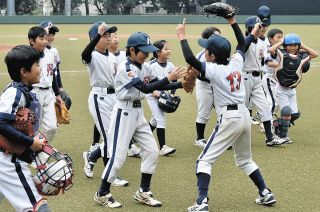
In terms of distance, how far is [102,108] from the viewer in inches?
275

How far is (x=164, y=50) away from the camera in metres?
8.59

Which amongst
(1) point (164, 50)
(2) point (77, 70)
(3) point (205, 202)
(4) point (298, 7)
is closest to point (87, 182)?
(3) point (205, 202)

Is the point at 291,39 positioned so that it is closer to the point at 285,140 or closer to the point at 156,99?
the point at 285,140

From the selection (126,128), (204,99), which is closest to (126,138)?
(126,128)

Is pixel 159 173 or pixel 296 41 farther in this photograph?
pixel 296 41

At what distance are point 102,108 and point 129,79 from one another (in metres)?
1.19

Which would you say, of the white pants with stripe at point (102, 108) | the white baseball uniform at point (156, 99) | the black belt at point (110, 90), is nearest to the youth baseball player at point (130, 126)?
the white pants with stripe at point (102, 108)

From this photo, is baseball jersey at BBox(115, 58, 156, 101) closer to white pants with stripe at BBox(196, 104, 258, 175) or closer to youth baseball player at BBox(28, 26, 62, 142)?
white pants with stripe at BBox(196, 104, 258, 175)

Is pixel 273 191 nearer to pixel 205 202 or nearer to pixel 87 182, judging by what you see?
pixel 205 202

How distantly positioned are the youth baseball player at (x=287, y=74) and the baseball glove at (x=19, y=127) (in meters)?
5.59

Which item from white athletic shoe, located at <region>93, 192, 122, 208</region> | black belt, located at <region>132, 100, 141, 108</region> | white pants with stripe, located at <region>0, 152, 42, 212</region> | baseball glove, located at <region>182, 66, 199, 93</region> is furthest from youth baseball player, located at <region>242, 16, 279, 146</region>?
white pants with stripe, located at <region>0, 152, 42, 212</region>

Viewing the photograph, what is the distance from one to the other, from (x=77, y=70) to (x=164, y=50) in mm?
10972

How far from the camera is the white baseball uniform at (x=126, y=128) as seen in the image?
6.00 m

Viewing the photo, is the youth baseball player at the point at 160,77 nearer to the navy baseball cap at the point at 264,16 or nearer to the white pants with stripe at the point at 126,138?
the navy baseball cap at the point at 264,16
